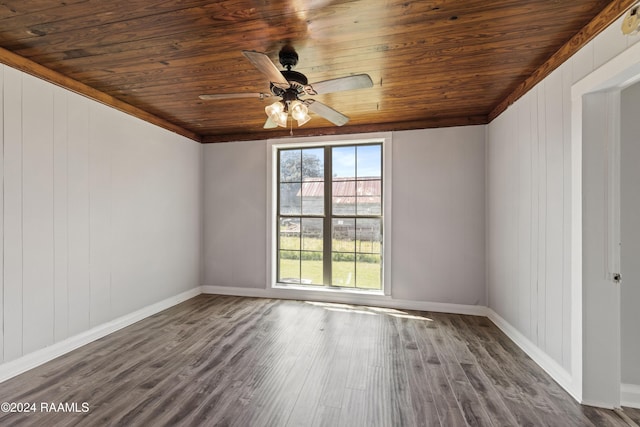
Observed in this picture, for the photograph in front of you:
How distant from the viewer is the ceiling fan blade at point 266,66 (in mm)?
1604

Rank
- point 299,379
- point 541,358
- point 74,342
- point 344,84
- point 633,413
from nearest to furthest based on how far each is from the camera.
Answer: point 633,413
point 344,84
point 299,379
point 541,358
point 74,342

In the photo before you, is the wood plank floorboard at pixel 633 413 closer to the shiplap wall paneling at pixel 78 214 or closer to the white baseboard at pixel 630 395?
the white baseboard at pixel 630 395

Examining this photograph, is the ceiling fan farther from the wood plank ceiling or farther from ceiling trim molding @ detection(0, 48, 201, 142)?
ceiling trim molding @ detection(0, 48, 201, 142)

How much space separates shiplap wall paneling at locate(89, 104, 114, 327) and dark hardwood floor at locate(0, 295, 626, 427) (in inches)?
15.6

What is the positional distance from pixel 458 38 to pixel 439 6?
0.43 meters

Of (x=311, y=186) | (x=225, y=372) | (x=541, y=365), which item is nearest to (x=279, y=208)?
(x=311, y=186)

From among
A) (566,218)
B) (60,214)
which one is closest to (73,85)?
(60,214)

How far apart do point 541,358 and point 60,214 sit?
14.6 feet

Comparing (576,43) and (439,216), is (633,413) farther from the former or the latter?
(576,43)

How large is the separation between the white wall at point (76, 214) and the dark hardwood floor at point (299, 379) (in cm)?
44

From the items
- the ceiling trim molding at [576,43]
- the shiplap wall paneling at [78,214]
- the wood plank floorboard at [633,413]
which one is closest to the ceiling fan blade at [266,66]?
the ceiling trim molding at [576,43]

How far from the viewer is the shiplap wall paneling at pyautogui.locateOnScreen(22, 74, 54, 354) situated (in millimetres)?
2332

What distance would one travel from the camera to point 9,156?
2219 millimetres

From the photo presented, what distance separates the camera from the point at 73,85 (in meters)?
2.67
